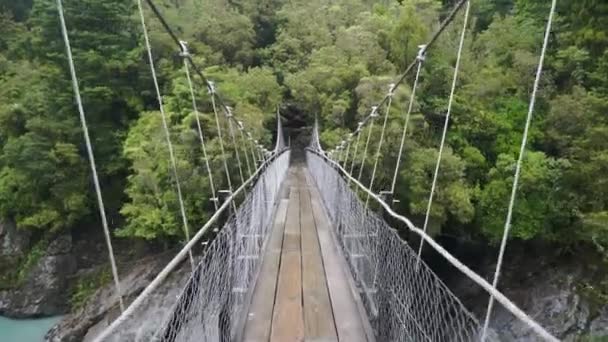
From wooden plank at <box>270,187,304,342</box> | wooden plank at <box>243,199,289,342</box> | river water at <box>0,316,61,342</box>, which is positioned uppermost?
wooden plank at <box>270,187,304,342</box>

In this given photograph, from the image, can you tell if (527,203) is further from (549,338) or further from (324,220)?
(549,338)

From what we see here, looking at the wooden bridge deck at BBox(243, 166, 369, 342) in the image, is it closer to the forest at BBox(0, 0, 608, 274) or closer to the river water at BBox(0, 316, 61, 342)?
the forest at BBox(0, 0, 608, 274)

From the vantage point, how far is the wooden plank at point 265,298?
1423 millimetres

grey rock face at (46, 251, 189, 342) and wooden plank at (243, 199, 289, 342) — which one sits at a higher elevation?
wooden plank at (243, 199, 289, 342)

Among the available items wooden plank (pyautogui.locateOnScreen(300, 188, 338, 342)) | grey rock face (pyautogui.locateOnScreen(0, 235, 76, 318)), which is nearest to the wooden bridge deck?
wooden plank (pyautogui.locateOnScreen(300, 188, 338, 342))

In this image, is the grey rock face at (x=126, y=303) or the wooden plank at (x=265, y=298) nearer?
the wooden plank at (x=265, y=298)

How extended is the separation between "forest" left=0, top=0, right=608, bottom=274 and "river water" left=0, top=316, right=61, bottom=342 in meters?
1.85

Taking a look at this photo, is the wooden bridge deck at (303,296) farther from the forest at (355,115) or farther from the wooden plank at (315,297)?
the forest at (355,115)

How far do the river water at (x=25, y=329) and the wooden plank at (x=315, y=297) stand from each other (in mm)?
7371

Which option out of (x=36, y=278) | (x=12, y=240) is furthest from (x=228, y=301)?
(x=12, y=240)

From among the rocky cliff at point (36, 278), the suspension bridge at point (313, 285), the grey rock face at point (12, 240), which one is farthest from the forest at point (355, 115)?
the suspension bridge at point (313, 285)

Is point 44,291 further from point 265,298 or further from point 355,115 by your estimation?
point 265,298

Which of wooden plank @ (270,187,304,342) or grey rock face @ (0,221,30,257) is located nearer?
wooden plank @ (270,187,304,342)

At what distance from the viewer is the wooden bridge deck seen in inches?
56.0
